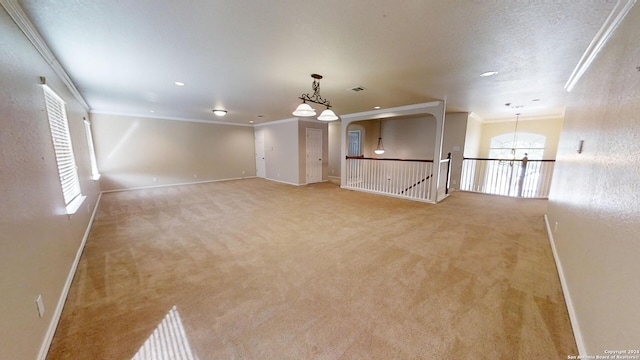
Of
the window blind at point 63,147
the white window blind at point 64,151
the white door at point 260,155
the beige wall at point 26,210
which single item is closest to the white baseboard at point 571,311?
the beige wall at point 26,210

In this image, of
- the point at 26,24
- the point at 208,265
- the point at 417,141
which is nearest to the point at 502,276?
the point at 208,265

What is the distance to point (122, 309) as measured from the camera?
1.77 m

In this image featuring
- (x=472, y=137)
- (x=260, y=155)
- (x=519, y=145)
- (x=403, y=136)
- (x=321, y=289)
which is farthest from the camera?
(x=260, y=155)

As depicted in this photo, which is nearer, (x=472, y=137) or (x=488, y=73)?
(x=488, y=73)

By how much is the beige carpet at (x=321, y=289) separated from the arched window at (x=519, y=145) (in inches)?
201

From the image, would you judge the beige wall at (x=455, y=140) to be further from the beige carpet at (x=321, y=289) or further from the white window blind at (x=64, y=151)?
the white window blind at (x=64, y=151)

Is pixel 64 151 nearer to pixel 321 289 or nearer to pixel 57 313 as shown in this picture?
pixel 57 313

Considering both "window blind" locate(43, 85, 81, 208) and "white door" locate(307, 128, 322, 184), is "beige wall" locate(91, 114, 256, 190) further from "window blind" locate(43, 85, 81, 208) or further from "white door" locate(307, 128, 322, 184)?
"window blind" locate(43, 85, 81, 208)

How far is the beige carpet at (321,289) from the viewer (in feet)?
4.80

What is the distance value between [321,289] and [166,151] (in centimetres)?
761

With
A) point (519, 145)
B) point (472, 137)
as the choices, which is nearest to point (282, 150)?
point (472, 137)

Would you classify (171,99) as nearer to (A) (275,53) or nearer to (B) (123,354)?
(A) (275,53)

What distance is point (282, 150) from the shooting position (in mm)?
7980

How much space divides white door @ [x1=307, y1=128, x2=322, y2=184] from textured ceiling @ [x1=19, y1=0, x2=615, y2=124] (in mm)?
3799
